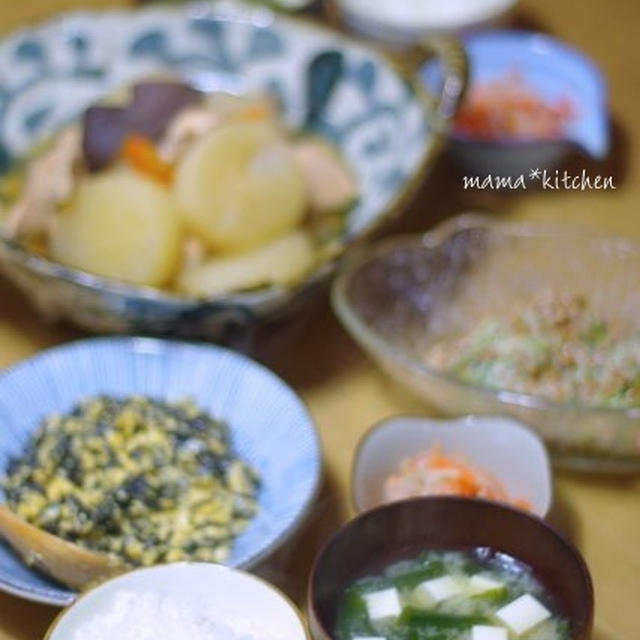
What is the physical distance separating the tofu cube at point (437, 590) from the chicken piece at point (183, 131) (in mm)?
805

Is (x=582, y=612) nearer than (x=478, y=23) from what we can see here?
Yes

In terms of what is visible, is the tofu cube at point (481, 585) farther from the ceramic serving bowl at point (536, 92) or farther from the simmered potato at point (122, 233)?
the ceramic serving bowl at point (536, 92)

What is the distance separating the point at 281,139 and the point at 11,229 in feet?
1.37

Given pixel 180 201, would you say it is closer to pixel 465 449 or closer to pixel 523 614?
pixel 465 449

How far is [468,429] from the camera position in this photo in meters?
1.40

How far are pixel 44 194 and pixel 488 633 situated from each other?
898 millimetres

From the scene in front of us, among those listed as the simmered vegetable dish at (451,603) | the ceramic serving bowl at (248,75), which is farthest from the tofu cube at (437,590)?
the ceramic serving bowl at (248,75)

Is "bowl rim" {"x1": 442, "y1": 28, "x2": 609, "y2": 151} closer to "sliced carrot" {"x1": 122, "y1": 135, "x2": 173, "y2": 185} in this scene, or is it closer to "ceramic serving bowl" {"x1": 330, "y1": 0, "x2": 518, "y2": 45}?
"ceramic serving bowl" {"x1": 330, "y1": 0, "x2": 518, "y2": 45}

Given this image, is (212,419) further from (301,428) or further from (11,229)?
(11,229)

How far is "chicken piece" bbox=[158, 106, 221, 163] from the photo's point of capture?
1729mm

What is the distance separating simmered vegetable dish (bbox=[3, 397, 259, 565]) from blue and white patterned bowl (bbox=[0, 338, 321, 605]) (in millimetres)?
26

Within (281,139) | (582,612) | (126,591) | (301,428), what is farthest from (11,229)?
(582,612)

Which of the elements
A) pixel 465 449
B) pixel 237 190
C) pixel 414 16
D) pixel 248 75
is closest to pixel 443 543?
pixel 465 449

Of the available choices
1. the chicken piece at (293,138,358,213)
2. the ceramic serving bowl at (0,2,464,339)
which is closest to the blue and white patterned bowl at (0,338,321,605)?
the ceramic serving bowl at (0,2,464,339)
